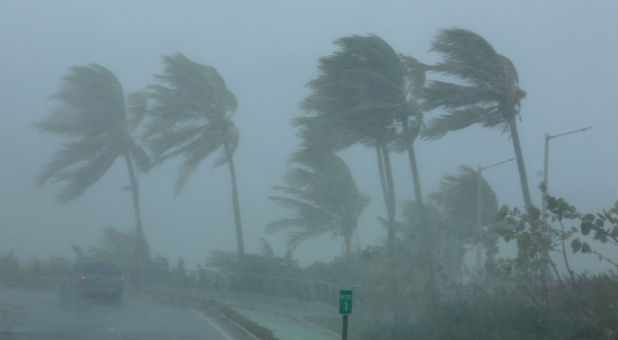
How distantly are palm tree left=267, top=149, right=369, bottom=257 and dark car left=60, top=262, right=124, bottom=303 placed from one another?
9.14 metres

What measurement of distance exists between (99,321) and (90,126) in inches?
→ 735

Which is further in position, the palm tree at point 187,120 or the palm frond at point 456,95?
the palm tree at point 187,120

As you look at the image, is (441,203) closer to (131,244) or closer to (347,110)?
(347,110)

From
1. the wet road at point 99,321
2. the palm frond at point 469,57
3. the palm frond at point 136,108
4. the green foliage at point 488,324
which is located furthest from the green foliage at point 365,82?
the palm frond at point 136,108

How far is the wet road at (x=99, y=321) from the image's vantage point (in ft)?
46.1

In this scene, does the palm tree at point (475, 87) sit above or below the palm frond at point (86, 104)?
below

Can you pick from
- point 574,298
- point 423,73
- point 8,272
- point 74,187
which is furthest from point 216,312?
point 8,272

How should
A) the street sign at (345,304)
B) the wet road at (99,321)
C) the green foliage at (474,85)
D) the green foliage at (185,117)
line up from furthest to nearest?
the green foliage at (185,117)
the green foliage at (474,85)
the wet road at (99,321)
the street sign at (345,304)

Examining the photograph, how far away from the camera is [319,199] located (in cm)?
3145

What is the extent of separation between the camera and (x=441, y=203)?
28.0m

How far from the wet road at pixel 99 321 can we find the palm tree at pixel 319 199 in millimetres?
9017

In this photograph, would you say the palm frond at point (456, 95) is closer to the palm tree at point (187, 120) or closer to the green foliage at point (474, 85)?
the green foliage at point (474, 85)

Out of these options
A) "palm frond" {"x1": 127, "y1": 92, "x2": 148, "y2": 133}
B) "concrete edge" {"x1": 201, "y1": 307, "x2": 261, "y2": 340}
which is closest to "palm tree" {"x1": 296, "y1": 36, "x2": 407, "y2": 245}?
"concrete edge" {"x1": 201, "y1": 307, "x2": 261, "y2": 340}

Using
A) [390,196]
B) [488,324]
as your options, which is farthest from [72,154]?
[488,324]
